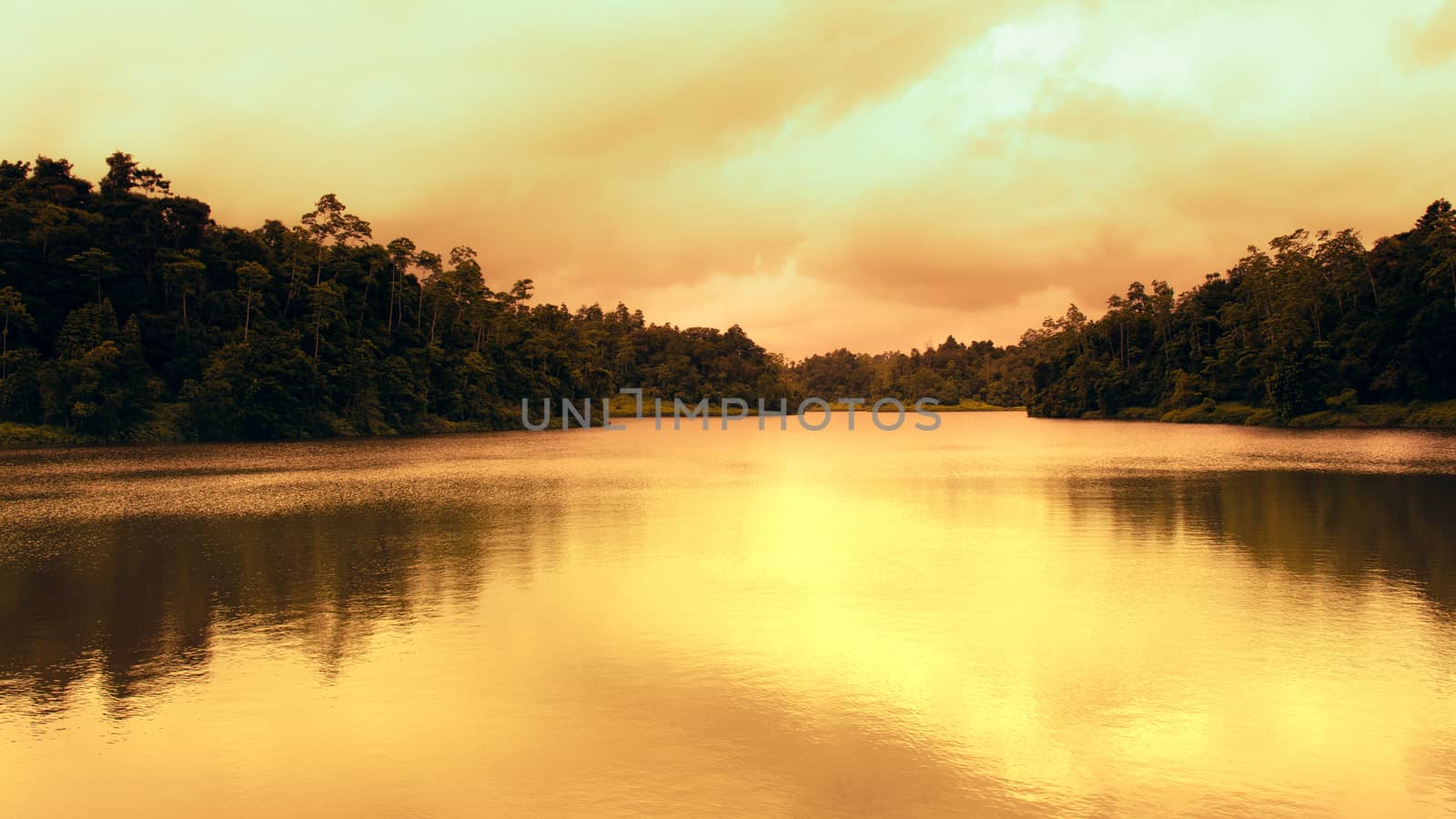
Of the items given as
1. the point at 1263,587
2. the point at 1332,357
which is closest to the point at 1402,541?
the point at 1263,587

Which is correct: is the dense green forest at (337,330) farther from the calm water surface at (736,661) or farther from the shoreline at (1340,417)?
the calm water surface at (736,661)

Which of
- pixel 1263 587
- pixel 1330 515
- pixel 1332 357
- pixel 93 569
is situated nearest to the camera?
pixel 1263 587

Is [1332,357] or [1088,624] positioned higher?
[1332,357]

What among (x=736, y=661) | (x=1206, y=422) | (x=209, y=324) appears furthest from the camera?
(x=1206, y=422)

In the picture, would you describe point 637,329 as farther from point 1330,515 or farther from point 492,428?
point 1330,515

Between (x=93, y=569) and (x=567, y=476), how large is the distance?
70.0ft

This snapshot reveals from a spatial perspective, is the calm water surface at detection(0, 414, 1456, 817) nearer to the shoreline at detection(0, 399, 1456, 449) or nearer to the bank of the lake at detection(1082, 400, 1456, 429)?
the shoreline at detection(0, 399, 1456, 449)

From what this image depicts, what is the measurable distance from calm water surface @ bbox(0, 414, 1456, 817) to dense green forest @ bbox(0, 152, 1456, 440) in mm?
44674

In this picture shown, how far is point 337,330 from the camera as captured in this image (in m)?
79.0

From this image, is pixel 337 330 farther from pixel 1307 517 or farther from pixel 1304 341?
pixel 1304 341

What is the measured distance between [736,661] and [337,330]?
77.1 m

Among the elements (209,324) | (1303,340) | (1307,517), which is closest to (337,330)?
(209,324)

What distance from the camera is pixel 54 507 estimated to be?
27.2m

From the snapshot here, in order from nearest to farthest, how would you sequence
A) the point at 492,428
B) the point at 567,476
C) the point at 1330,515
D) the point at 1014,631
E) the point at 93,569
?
the point at 1014,631
the point at 93,569
the point at 1330,515
the point at 567,476
the point at 492,428
